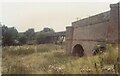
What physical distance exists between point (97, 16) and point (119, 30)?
2.58 metres

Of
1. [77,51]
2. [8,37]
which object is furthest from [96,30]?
[8,37]

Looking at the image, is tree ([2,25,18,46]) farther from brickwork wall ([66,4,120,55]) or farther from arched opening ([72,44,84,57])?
brickwork wall ([66,4,120,55])

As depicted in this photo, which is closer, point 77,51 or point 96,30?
point 96,30

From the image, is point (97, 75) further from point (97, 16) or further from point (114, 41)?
point (97, 16)

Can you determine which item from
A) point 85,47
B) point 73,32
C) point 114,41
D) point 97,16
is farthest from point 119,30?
point 73,32

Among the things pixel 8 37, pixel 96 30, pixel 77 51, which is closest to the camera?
pixel 96 30

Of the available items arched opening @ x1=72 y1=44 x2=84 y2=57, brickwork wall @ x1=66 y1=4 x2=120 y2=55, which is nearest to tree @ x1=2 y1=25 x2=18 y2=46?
arched opening @ x1=72 y1=44 x2=84 y2=57

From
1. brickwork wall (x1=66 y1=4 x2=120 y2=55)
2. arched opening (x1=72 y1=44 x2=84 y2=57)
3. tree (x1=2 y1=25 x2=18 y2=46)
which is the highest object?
tree (x1=2 y1=25 x2=18 y2=46)

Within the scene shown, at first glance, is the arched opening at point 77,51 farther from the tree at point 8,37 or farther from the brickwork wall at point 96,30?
the tree at point 8,37

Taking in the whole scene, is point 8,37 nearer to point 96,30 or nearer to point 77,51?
point 77,51

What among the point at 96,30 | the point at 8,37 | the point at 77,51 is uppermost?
the point at 8,37

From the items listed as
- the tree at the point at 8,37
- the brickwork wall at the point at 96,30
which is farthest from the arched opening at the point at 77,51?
the tree at the point at 8,37

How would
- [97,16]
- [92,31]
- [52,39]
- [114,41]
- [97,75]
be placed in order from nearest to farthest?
[97,75]
[114,41]
[97,16]
[92,31]
[52,39]

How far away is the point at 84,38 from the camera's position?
56.3ft
